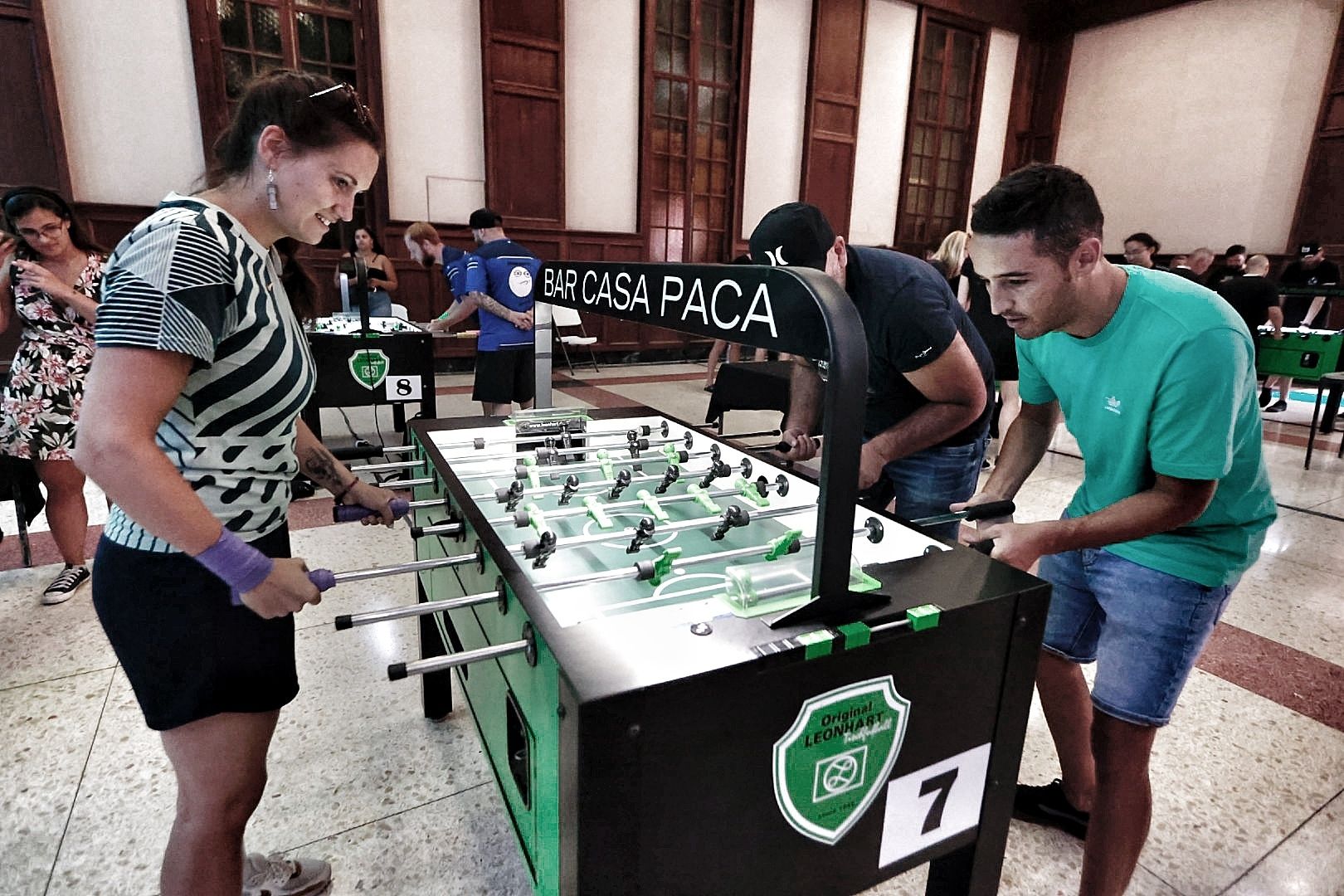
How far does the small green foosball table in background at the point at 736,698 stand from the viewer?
797 mm

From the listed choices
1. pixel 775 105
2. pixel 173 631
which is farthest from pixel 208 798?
pixel 775 105

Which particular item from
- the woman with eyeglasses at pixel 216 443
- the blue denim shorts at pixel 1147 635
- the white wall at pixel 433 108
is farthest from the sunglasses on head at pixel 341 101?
the white wall at pixel 433 108

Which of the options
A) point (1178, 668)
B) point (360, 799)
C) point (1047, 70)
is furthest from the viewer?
point (1047, 70)

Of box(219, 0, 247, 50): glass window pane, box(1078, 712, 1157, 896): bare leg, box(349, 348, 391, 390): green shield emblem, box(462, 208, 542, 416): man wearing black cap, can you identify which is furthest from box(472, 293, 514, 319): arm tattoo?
box(219, 0, 247, 50): glass window pane

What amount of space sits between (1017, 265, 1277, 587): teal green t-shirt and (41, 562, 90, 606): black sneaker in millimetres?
3147

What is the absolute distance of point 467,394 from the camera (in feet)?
20.3

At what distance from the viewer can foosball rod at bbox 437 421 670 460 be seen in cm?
172

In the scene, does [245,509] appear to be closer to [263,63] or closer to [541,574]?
[541,574]

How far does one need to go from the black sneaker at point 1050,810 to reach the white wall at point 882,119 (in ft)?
27.1

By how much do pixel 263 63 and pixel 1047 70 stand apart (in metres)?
10.3

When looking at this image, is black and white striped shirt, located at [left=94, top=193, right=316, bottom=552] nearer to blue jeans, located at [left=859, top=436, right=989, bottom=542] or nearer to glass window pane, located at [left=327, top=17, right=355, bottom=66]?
blue jeans, located at [left=859, top=436, right=989, bottom=542]

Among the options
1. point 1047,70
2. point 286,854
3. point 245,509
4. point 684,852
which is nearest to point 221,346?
point 245,509

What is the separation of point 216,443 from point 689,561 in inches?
26.5

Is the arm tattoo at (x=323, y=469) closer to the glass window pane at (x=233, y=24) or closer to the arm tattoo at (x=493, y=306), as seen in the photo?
the arm tattoo at (x=493, y=306)
